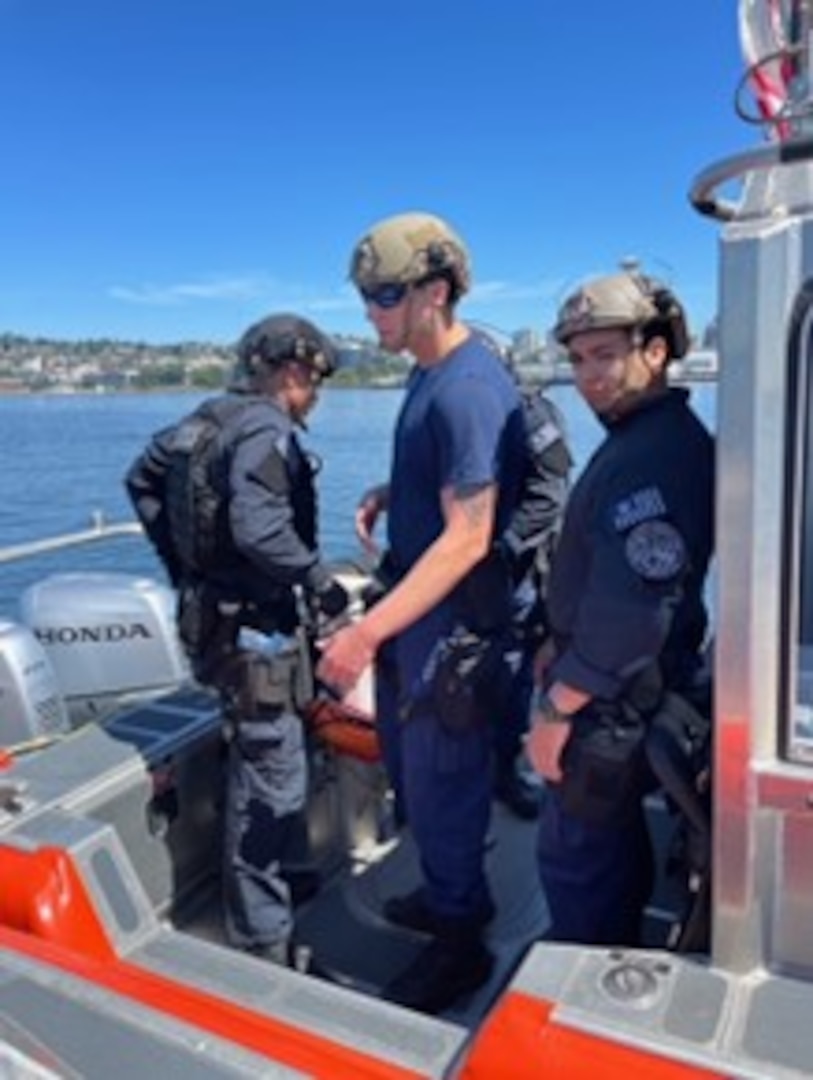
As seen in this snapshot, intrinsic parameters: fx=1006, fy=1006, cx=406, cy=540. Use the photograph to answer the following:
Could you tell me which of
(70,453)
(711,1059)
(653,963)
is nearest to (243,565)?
(653,963)

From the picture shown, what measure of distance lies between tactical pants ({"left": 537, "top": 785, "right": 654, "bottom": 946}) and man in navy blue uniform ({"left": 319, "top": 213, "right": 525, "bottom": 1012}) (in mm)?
291

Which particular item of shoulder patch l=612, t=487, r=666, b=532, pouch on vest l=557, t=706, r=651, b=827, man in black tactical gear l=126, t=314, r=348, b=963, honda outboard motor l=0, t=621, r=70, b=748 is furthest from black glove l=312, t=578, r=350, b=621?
honda outboard motor l=0, t=621, r=70, b=748

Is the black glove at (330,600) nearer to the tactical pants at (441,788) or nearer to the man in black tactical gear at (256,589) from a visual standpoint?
the man in black tactical gear at (256,589)

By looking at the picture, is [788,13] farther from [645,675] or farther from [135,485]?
[135,485]

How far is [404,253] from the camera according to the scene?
72.6 inches

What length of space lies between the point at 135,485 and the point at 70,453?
18360mm

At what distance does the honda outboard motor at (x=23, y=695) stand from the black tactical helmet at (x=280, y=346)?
3.78 ft

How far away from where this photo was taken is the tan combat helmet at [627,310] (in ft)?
5.14

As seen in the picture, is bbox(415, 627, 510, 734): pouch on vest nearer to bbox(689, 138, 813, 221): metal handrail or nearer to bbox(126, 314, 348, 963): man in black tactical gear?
bbox(126, 314, 348, 963): man in black tactical gear

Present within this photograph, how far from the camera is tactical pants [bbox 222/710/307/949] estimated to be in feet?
7.18

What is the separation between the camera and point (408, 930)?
237cm

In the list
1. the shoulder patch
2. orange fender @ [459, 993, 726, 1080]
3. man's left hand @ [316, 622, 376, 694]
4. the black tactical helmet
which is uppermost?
the black tactical helmet

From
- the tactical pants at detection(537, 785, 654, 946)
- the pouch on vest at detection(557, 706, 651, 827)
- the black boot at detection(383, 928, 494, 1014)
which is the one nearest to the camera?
the pouch on vest at detection(557, 706, 651, 827)

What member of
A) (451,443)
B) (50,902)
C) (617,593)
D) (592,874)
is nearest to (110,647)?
(50,902)
